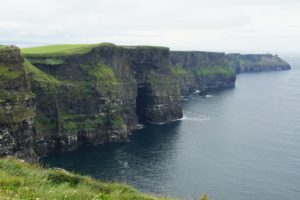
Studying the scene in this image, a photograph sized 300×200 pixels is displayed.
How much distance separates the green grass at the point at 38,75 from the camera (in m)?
129

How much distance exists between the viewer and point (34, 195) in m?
17.2

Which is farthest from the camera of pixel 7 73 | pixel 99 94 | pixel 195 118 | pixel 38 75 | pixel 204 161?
pixel 195 118

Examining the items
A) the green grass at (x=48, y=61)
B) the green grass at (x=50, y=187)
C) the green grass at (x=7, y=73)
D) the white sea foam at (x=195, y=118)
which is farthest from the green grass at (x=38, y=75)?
the green grass at (x=50, y=187)

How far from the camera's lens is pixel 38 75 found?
132 metres

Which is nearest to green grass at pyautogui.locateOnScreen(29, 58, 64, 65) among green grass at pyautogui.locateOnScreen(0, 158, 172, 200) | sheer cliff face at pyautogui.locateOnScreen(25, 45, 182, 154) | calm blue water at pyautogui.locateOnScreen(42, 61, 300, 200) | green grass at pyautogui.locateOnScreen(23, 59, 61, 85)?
sheer cliff face at pyautogui.locateOnScreen(25, 45, 182, 154)

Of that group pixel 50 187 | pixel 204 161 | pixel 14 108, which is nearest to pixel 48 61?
pixel 14 108

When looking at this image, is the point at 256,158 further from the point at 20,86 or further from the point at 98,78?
the point at 20,86

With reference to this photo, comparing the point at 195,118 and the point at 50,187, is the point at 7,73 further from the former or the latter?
the point at 195,118

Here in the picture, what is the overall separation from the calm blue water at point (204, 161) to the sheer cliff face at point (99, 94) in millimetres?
6415

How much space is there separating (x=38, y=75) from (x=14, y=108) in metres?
29.3

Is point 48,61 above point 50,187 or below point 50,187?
above

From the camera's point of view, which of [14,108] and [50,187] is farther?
[14,108]

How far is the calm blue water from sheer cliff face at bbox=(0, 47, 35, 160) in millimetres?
12518

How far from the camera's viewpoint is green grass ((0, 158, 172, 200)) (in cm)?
1773
